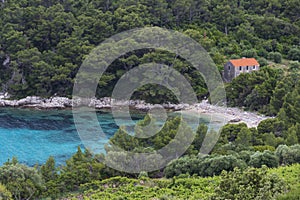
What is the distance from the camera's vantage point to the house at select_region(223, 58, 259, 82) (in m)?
35.3

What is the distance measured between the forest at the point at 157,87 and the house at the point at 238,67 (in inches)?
30.5

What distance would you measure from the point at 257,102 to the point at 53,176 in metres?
17.2

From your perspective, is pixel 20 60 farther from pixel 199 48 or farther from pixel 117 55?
pixel 199 48

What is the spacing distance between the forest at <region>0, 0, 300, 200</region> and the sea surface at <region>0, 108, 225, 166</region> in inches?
122

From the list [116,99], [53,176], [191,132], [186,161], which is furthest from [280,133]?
[116,99]

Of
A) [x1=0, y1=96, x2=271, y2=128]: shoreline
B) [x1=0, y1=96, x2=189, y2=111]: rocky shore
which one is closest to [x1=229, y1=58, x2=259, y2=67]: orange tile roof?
[x1=0, y1=96, x2=271, y2=128]: shoreline

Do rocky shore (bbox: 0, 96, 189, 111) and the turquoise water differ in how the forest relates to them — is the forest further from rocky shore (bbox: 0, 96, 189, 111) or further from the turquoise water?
the turquoise water

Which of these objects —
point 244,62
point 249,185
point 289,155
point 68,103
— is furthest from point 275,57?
point 249,185

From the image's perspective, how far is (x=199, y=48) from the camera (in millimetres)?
35875

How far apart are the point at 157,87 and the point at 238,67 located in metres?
5.80

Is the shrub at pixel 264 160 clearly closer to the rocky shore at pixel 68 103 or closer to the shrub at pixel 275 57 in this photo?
the rocky shore at pixel 68 103

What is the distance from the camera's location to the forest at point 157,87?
17516mm

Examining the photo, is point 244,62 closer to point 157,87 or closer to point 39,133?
point 157,87

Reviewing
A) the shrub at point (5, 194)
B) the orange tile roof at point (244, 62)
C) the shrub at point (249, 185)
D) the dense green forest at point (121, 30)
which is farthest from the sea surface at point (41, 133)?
the shrub at point (249, 185)
